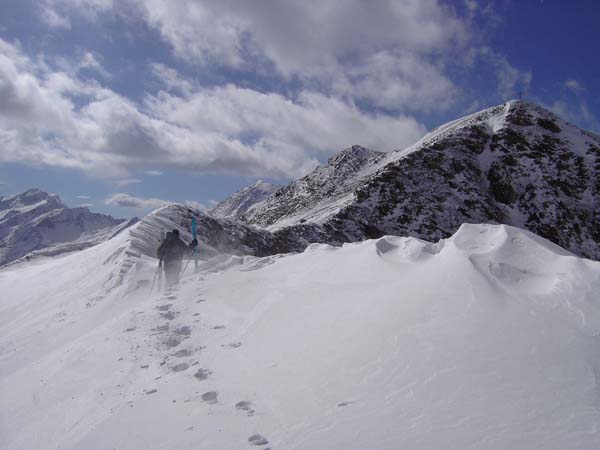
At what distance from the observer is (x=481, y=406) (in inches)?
174

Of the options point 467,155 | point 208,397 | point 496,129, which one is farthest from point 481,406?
point 496,129

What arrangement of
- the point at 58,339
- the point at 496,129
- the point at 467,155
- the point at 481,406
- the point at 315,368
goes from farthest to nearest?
the point at 496,129 < the point at 467,155 < the point at 58,339 < the point at 315,368 < the point at 481,406

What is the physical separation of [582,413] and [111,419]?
19.6 feet

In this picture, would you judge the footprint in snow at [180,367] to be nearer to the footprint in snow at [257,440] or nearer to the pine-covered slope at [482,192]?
the footprint in snow at [257,440]

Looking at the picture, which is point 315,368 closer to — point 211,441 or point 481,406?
point 211,441

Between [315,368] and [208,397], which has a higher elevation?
[315,368]

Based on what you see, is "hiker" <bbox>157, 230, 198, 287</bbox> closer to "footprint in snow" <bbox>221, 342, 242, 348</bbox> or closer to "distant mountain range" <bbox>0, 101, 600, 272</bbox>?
"footprint in snow" <bbox>221, 342, 242, 348</bbox>

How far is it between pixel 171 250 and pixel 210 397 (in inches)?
315

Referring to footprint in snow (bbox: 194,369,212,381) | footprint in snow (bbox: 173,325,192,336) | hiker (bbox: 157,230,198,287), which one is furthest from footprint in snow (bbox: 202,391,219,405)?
hiker (bbox: 157,230,198,287)

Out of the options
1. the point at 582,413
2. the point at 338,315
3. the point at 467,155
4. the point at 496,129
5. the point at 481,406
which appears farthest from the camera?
the point at 496,129

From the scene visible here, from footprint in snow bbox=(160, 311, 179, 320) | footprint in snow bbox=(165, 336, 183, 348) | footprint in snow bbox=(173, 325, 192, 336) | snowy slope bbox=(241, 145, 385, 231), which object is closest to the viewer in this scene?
footprint in snow bbox=(165, 336, 183, 348)

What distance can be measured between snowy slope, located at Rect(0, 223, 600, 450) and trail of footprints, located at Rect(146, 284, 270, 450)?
0.04 meters

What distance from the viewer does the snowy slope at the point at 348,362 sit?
14.4 feet

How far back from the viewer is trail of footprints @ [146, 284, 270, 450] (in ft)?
17.4
